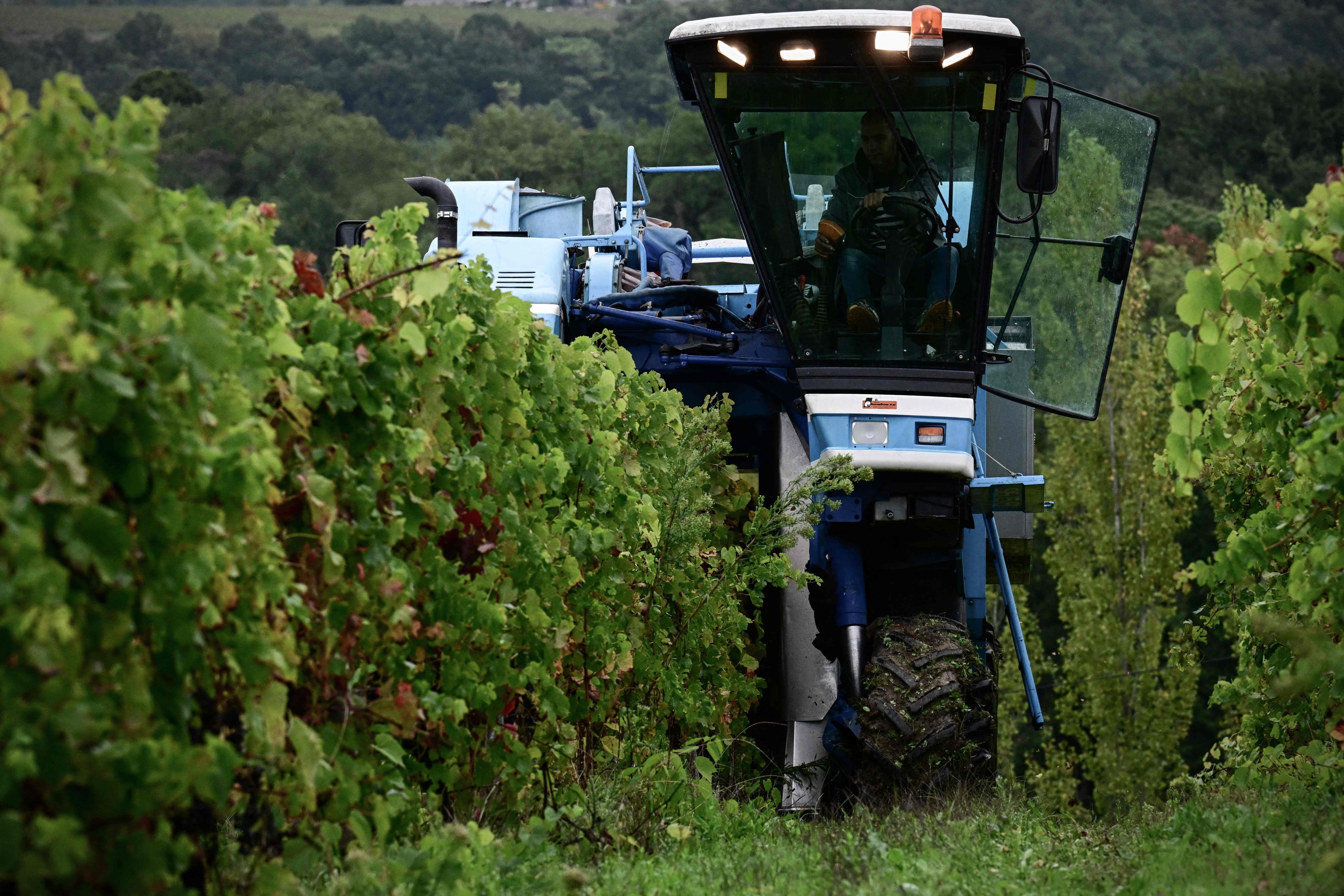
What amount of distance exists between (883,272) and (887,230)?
0.62 ft

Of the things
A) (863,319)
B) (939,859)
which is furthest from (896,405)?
(939,859)

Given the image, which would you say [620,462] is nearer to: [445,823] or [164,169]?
[445,823]

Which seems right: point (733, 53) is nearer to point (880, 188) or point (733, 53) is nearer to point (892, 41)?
point (892, 41)

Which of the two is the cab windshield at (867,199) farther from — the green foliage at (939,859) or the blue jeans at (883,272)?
the green foliage at (939,859)

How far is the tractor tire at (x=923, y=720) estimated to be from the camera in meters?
6.33

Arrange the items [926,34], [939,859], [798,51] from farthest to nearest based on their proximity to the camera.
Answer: [798,51] < [926,34] < [939,859]

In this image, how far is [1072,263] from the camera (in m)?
7.66

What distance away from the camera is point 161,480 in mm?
2703

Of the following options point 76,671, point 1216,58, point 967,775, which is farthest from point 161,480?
point 1216,58

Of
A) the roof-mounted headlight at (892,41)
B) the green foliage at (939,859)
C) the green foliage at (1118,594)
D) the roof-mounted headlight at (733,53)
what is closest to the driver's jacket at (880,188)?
the roof-mounted headlight at (892,41)

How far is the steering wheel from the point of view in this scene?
24.4 feet

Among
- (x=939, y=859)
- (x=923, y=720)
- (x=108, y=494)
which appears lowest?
(x=923, y=720)

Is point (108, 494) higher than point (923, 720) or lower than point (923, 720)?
higher

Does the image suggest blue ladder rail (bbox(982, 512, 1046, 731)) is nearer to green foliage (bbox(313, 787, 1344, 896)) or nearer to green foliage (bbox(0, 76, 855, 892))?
green foliage (bbox(313, 787, 1344, 896))
